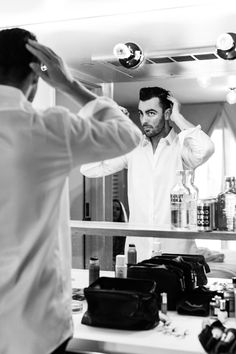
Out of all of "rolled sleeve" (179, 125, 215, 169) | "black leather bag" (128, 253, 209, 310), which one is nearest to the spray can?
"black leather bag" (128, 253, 209, 310)

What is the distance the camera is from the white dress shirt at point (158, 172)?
2057mm

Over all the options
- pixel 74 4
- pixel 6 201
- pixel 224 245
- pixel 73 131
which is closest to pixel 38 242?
pixel 6 201

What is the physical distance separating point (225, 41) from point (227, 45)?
0.06ft

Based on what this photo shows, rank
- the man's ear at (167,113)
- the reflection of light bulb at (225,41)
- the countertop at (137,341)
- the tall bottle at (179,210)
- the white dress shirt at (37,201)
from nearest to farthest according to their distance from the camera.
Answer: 1. the white dress shirt at (37,201)
2. the countertop at (137,341)
3. the tall bottle at (179,210)
4. the reflection of light bulb at (225,41)
5. the man's ear at (167,113)

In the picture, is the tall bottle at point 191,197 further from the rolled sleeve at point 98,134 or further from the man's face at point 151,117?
Result: the rolled sleeve at point 98,134

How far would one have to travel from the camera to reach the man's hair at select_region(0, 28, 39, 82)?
105cm

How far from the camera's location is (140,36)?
2096 mm

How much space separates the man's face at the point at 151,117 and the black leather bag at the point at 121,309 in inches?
35.9

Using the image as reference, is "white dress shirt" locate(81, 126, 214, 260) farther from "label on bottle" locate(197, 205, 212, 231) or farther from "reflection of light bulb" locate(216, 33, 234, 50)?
"label on bottle" locate(197, 205, 212, 231)

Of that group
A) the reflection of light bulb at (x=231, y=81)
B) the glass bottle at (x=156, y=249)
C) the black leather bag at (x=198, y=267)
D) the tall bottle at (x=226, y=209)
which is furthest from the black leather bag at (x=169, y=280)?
the reflection of light bulb at (x=231, y=81)

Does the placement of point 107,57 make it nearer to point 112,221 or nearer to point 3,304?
point 112,221

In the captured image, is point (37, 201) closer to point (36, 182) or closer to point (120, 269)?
point (36, 182)

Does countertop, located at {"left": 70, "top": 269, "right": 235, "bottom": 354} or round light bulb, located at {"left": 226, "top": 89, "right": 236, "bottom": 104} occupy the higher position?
round light bulb, located at {"left": 226, "top": 89, "right": 236, "bottom": 104}

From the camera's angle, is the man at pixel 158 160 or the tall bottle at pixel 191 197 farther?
the man at pixel 158 160
